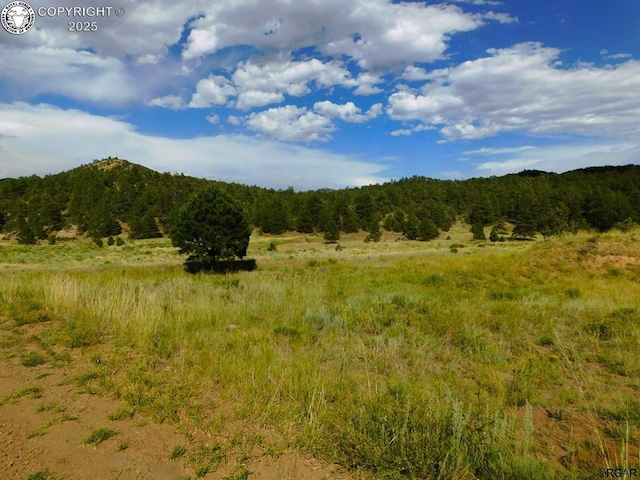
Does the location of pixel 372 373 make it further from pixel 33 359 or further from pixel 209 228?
pixel 209 228

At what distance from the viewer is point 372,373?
215 inches

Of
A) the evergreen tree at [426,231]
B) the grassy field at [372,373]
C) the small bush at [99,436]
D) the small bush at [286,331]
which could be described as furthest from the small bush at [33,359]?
the evergreen tree at [426,231]

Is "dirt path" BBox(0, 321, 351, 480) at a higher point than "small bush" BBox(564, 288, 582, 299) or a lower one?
higher

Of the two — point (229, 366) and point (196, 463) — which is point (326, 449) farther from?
point (229, 366)

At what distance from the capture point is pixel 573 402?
480 centimetres

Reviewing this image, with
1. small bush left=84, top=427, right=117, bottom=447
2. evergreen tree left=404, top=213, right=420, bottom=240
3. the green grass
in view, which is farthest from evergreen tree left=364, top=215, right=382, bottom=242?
small bush left=84, top=427, right=117, bottom=447

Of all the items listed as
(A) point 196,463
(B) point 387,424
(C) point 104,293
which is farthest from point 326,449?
(C) point 104,293

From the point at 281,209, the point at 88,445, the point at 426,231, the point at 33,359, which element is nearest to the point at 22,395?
the point at 33,359

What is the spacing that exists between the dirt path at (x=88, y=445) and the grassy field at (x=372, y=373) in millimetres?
140

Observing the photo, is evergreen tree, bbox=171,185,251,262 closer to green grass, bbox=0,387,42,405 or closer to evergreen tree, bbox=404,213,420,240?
green grass, bbox=0,387,42,405

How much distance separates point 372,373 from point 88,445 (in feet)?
12.2

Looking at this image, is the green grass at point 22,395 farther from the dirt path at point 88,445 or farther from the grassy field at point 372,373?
the grassy field at point 372,373

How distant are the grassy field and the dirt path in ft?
0.46

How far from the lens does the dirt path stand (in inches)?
126
